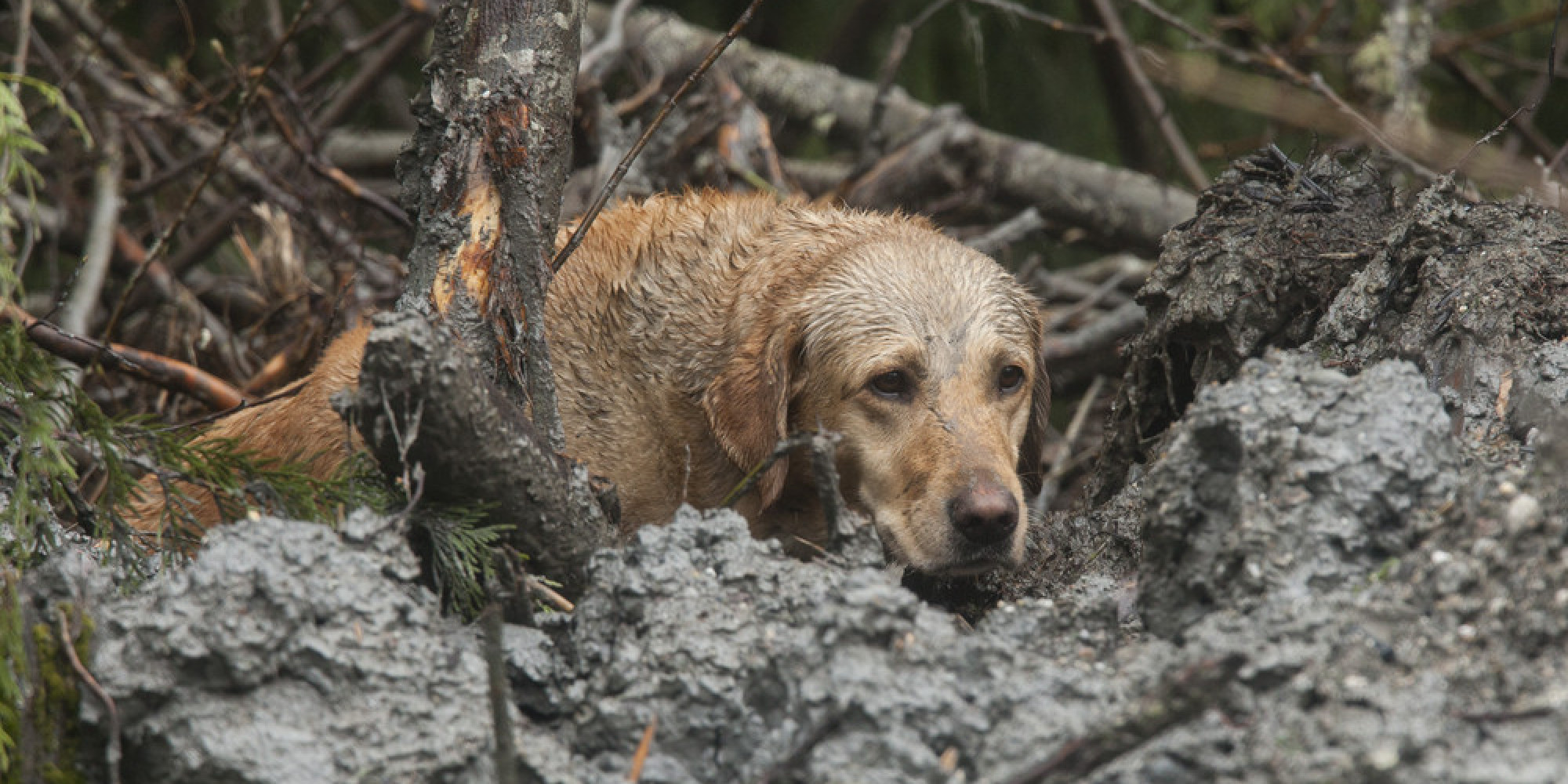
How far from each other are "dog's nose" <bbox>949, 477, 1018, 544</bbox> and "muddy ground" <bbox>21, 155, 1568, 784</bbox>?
33.9 inches

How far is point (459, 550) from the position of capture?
270cm

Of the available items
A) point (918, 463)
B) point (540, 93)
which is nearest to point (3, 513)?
point (540, 93)

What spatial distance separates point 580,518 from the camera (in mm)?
2904

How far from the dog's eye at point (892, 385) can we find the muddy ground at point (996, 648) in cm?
145

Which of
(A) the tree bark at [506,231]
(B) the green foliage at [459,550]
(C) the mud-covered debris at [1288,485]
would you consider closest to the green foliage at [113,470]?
(B) the green foliage at [459,550]

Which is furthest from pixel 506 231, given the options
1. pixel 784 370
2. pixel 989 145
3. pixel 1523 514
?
pixel 989 145

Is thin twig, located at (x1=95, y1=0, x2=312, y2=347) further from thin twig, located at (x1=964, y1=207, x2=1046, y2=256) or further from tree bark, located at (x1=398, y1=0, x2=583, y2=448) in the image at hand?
thin twig, located at (x1=964, y1=207, x2=1046, y2=256)

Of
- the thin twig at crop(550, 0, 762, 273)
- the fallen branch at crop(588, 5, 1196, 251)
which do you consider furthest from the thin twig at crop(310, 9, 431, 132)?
the thin twig at crop(550, 0, 762, 273)

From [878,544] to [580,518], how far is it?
60 centimetres

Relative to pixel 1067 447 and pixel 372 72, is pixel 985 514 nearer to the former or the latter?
pixel 1067 447

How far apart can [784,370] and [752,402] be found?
0.14 meters

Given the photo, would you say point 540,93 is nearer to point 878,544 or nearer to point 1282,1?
point 878,544

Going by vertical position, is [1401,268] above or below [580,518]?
above

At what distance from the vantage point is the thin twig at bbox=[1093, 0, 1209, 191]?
673 cm
